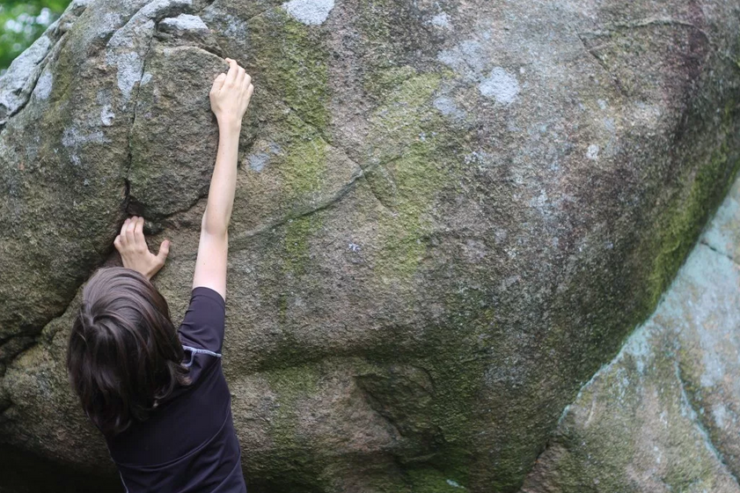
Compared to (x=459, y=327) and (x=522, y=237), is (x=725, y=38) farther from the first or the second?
(x=459, y=327)

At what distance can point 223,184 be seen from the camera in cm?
272

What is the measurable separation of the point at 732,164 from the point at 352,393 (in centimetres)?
189

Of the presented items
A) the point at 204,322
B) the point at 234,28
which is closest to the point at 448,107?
the point at 234,28

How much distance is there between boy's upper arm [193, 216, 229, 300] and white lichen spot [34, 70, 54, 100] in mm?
856

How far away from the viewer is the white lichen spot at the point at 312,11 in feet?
9.37

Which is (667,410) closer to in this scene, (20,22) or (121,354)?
(121,354)

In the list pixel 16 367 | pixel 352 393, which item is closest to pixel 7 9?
pixel 16 367

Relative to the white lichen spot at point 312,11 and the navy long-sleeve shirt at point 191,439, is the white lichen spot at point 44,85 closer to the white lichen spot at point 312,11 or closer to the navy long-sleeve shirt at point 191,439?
the white lichen spot at point 312,11

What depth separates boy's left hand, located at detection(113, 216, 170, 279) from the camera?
9.36 feet

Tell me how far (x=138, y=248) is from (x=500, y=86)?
140 centimetres

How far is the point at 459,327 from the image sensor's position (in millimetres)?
2812

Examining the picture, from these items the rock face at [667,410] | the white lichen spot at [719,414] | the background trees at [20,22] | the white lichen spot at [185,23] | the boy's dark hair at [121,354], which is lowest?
the background trees at [20,22]

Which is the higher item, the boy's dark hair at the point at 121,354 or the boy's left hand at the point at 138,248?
the boy's dark hair at the point at 121,354

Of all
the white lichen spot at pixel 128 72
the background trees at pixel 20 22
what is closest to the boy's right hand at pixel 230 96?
the white lichen spot at pixel 128 72
